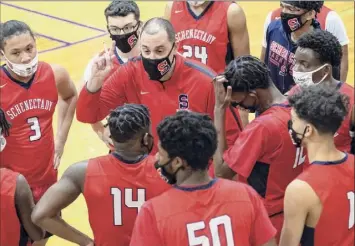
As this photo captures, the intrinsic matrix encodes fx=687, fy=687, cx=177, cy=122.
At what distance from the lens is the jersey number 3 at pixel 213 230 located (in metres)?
3.27

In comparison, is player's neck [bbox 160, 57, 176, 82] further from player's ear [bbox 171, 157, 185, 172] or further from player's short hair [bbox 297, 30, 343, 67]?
player's ear [bbox 171, 157, 185, 172]

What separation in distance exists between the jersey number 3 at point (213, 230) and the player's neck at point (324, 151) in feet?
1.94

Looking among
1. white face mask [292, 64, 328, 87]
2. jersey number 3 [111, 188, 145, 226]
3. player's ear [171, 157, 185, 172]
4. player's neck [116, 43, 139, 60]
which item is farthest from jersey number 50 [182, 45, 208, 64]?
player's ear [171, 157, 185, 172]

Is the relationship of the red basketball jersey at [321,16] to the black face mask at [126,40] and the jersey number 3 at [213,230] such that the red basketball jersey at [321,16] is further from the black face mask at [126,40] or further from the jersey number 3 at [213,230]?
the jersey number 3 at [213,230]

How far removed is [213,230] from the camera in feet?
10.8

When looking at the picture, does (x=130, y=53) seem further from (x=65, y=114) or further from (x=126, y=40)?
(x=65, y=114)

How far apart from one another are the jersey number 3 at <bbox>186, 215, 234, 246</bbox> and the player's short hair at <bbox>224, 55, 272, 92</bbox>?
1.08m

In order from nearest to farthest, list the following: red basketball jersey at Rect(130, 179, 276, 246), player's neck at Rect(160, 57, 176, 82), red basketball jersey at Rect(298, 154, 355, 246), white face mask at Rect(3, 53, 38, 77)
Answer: red basketball jersey at Rect(130, 179, 276, 246) → red basketball jersey at Rect(298, 154, 355, 246) → player's neck at Rect(160, 57, 176, 82) → white face mask at Rect(3, 53, 38, 77)

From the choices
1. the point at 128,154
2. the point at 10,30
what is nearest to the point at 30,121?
the point at 10,30

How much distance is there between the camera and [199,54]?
586 cm

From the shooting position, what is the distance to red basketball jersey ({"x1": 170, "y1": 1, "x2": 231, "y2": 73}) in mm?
5773

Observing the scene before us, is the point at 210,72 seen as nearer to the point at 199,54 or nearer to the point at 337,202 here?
the point at 199,54

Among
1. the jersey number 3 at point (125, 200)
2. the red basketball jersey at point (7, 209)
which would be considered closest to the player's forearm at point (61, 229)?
the red basketball jersey at point (7, 209)

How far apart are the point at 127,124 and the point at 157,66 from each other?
41.5 inches
